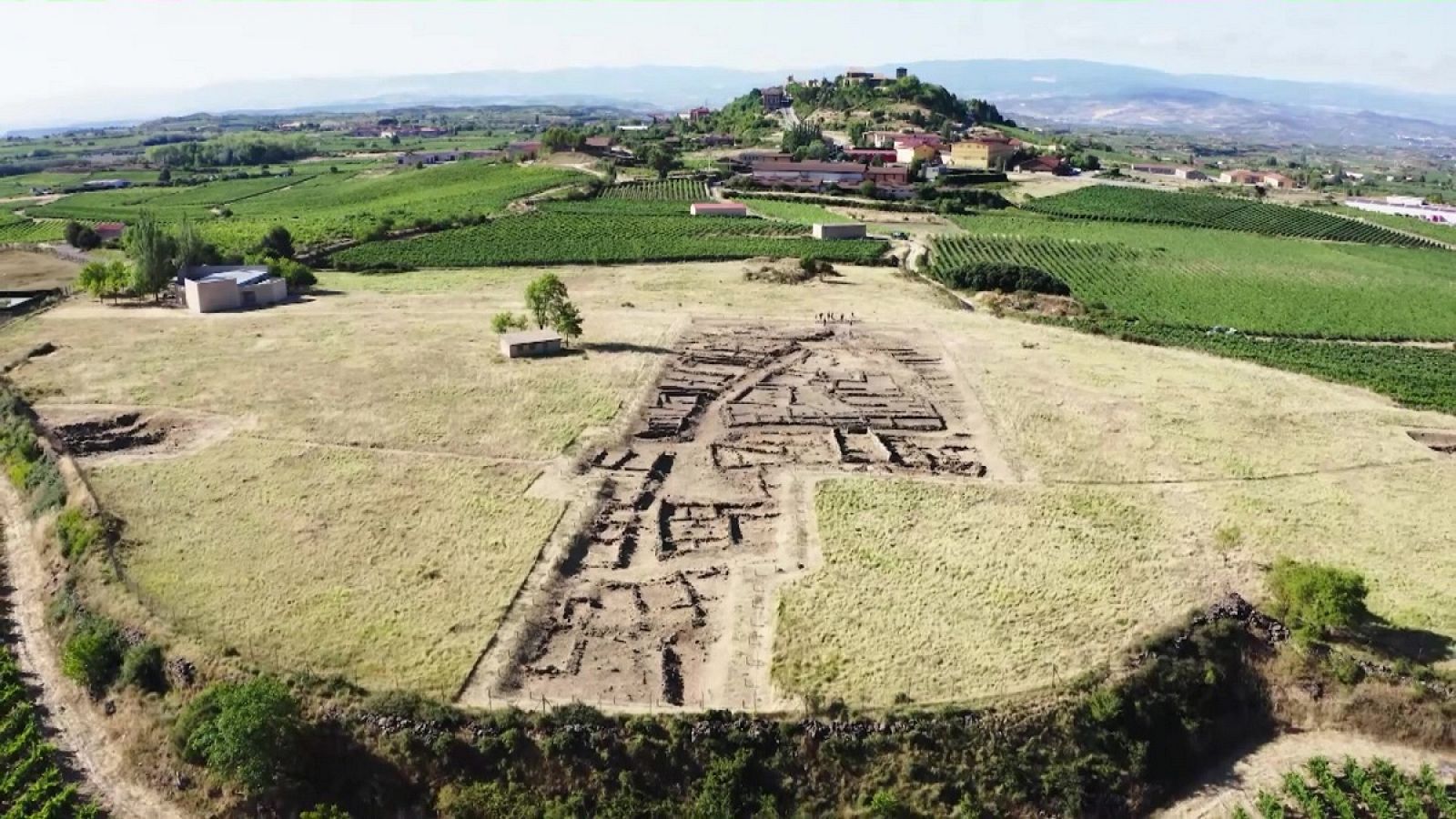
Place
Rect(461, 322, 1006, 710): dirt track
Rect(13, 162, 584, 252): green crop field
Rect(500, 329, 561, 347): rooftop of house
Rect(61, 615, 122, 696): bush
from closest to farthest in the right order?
Rect(61, 615, 122, 696): bush < Rect(461, 322, 1006, 710): dirt track < Rect(500, 329, 561, 347): rooftop of house < Rect(13, 162, 584, 252): green crop field

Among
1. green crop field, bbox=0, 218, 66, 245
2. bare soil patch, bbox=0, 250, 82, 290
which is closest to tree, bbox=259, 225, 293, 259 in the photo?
bare soil patch, bbox=0, 250, 82, 290

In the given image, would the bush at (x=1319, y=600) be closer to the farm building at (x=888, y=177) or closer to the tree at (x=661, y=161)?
the farm building at (x=888, y=177)

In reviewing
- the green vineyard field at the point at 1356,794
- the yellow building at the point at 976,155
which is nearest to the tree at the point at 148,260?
the green vineyard field at the point at 1356,794

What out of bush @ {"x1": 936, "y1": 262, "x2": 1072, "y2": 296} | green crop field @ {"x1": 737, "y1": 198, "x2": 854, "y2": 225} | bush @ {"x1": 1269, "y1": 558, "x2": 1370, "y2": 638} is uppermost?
green crop field @ {"x1": 737, "y1": 198, "x2": 854, "y2": 225}

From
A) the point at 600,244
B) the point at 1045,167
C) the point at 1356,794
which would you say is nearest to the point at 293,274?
the point at 600,244

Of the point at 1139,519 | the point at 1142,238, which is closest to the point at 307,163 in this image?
the point at 1142,238

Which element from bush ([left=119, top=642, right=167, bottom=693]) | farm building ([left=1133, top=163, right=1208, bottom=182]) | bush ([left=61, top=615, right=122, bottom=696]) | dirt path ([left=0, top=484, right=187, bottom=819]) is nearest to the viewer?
dirt path ([left=0, top=484, right=187, bottom=819])

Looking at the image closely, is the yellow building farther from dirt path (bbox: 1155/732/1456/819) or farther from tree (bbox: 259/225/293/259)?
dirt path (bbox: 1155/732/1456/819)

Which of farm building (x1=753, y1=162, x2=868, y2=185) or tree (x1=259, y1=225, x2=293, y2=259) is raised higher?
farm building (x1=753, y1=162, x2=868, y2=185)
